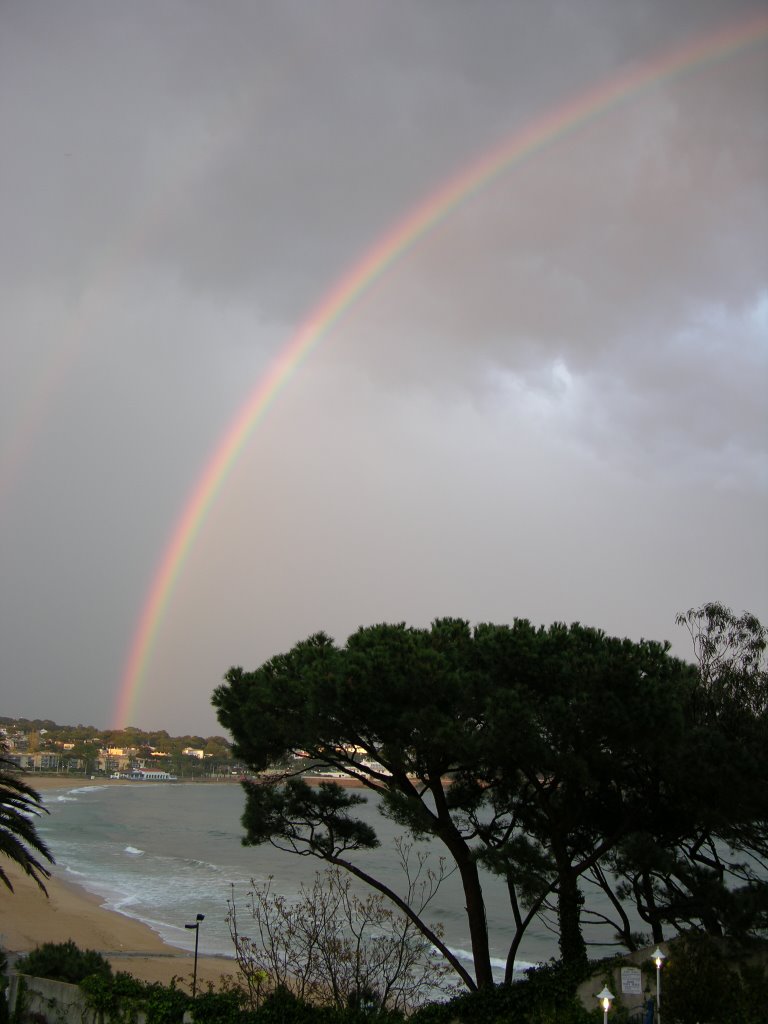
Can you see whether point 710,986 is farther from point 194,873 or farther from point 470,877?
point 194,873

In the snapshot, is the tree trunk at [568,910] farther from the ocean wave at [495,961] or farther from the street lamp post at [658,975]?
the ocean wave at [495,961]

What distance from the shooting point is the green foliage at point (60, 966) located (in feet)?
47.4

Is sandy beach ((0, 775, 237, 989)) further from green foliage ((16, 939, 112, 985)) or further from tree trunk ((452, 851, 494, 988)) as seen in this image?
tree trunk ((452, 851, 494, 988))

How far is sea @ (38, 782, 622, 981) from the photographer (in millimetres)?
37625

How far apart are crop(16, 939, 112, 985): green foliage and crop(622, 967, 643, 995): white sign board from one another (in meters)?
7.93

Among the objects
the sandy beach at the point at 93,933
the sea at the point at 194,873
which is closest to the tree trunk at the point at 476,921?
the sea at the point at 194,873

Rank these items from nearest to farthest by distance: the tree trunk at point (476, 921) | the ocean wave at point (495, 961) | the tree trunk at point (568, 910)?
the tree trunk at point (568, 910)
the tree trunk at point (476, 921)
the ocean wave at point (495, 961)

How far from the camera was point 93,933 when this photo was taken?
111 feet

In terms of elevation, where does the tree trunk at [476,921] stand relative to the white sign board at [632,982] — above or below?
above

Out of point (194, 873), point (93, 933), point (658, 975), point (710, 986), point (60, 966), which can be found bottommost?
point (710, 986)

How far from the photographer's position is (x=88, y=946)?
30922 mm

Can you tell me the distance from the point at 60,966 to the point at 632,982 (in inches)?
364

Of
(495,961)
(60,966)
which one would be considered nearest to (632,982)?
(60,966)

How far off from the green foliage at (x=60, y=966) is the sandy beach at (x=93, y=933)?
23.5 ft
